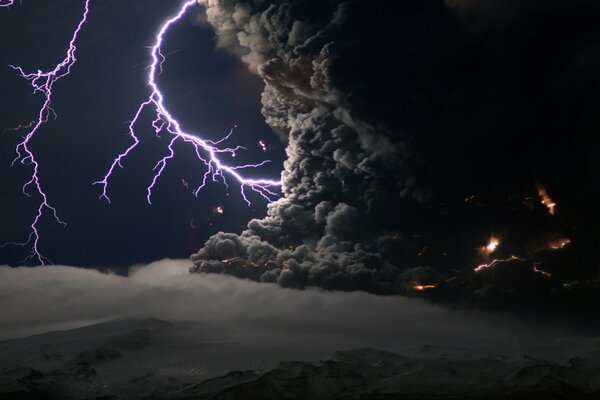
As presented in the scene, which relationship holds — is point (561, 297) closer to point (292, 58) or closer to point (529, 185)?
point (529, 185)

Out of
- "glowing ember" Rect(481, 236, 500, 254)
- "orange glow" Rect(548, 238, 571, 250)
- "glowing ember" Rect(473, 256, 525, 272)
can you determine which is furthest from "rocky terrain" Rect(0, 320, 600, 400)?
"glowing ember" Rect(481, 236, 500, 254)

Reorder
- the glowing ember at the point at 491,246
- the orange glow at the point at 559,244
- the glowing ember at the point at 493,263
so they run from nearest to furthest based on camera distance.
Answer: the orange glow at the point at 559,244, the glowing ember at the point at 493,263, the glowing ember at the point at 491,246

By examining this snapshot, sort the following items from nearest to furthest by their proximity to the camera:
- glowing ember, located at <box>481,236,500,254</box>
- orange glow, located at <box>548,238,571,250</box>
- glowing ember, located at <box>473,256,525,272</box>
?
orange glow, located at <box>548,238,571,250</box>, glowing ember, located at <box>473,256,525,272</box>, glowing ember, located at <box>481,236,500,254</box>

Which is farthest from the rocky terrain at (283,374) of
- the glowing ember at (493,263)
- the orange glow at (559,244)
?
the orange glow at (559,244)

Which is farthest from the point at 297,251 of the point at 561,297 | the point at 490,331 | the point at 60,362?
the point at 60,362

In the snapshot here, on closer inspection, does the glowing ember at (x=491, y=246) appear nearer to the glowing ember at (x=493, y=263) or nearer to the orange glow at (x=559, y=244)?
the glowing ember at (x=493, y=263)

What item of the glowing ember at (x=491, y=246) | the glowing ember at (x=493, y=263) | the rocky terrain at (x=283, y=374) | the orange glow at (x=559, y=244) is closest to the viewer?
the rocky terrain at (x=283, y=374)

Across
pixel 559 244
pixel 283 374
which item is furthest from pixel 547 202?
pixel 283 374

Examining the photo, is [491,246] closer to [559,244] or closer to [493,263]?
[493,263]

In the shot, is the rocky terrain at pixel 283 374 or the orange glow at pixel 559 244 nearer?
the rocky terrain at pixel 283 374

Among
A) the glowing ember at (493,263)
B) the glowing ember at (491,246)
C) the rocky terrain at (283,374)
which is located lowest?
the rocky terrain at (283,374)

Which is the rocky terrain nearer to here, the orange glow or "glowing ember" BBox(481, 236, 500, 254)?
the orange glow

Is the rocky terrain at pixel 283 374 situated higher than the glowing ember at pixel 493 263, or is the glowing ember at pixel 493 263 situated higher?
the glowing ember at pixel 493 263
